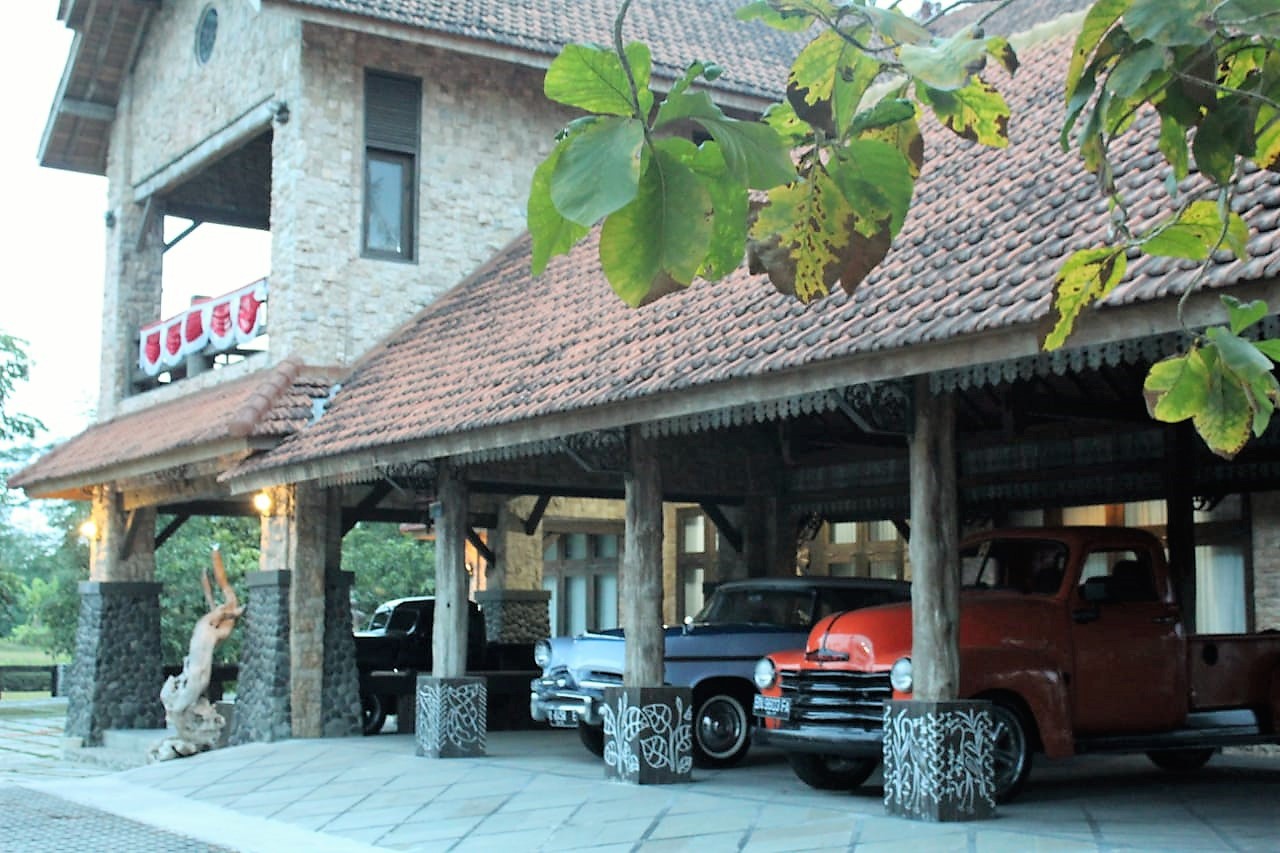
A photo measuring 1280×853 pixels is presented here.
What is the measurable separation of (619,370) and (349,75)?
8.87m

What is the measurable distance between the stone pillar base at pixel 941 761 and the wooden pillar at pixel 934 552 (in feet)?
0.49

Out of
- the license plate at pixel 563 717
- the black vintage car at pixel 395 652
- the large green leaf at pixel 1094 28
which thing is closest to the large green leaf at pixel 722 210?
the large green leaf at pixel 1094 28

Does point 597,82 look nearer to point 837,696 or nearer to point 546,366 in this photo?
point 837,696

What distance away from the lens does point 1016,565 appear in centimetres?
1180

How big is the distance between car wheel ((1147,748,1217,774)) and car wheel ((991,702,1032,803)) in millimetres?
3070

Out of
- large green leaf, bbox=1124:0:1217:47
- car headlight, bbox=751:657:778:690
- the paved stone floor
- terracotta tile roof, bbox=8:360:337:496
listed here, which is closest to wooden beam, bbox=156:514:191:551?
terracotta tile roof, bbox=8:360:337:496

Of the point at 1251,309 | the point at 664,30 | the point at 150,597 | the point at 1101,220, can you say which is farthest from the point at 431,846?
the point at 664,30

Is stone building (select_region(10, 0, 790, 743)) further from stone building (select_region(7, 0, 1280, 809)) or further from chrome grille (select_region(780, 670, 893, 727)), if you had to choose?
chrome grille (select_region(780, 670, 893, 727))

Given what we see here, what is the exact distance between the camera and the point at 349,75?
785 inches

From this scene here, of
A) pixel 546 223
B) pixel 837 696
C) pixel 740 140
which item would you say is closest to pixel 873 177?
pixel 740 140

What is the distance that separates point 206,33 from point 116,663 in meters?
8.93

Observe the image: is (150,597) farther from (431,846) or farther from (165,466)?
(431,846)

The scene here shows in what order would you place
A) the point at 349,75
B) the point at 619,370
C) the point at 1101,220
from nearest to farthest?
the point at 1101,220 < the point at 619,370 < the point at 349,75

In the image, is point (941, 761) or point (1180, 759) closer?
point (941, 761)
